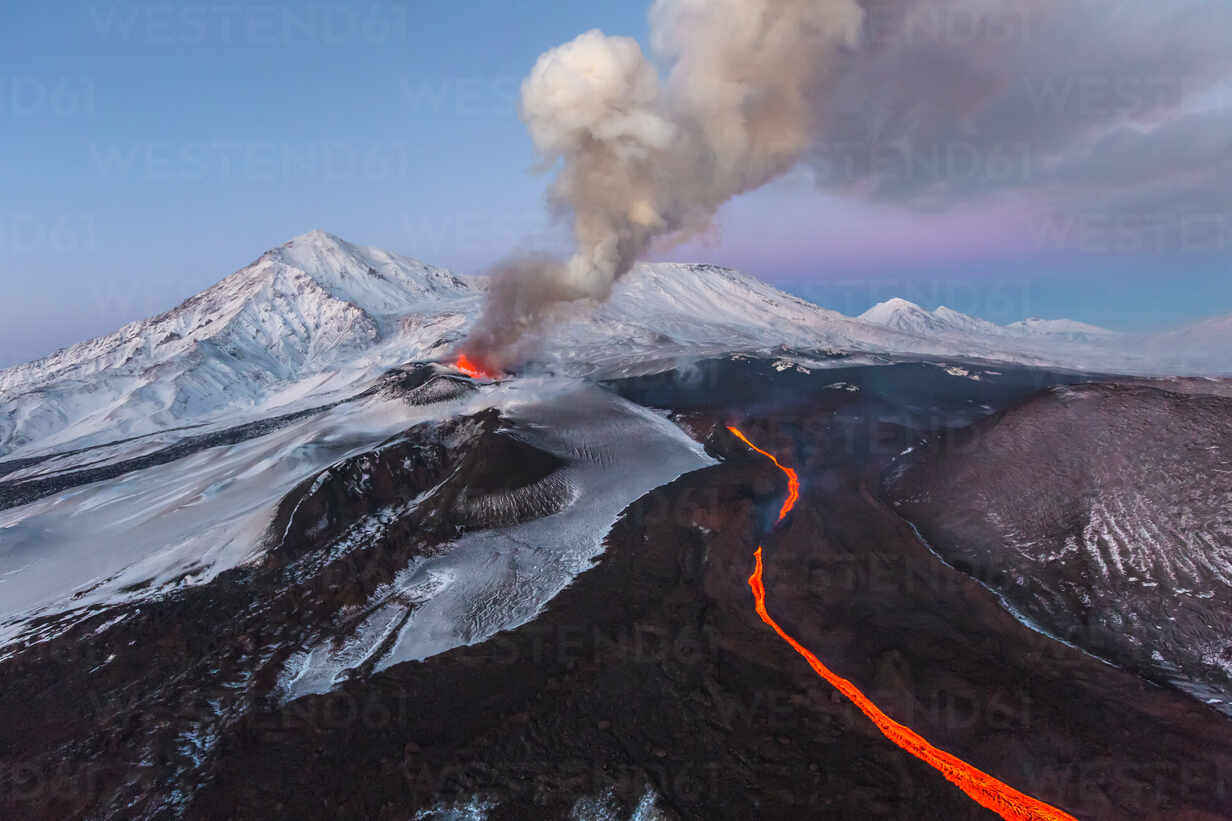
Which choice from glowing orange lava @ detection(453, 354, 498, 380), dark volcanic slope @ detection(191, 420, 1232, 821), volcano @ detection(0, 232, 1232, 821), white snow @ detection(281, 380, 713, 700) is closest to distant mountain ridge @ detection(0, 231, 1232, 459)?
glowing orange lava @ detection(453, 354, 498, 380)

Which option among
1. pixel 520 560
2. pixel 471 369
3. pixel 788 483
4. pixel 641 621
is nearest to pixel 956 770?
pixel 641 621

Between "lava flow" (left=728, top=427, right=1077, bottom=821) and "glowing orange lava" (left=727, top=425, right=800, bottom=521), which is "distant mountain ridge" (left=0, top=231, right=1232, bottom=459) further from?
"lava flow" (left=728, top=427, right=1077, bottom=821)

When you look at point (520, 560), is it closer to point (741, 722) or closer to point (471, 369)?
point (741, 722)

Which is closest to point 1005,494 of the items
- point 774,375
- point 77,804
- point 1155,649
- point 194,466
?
point 1155,649

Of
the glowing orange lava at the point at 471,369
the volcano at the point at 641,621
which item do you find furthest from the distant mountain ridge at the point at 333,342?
the volcano at the point at 641,621

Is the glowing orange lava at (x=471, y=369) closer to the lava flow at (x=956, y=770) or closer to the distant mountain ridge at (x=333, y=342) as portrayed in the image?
the distant mountain ridge at (x=333, y=342)

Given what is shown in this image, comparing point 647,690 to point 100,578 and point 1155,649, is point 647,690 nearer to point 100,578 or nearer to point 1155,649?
point 1155,649

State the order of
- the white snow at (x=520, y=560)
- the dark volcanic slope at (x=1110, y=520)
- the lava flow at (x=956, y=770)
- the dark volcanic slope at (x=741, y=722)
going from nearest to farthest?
the lava flow at (x=956, y=770) < the dark volcanic slope at (x=741, y=722) < the dark volcanic slope at (x=1110, y=520) < the white snow at (x=520, y=560)
